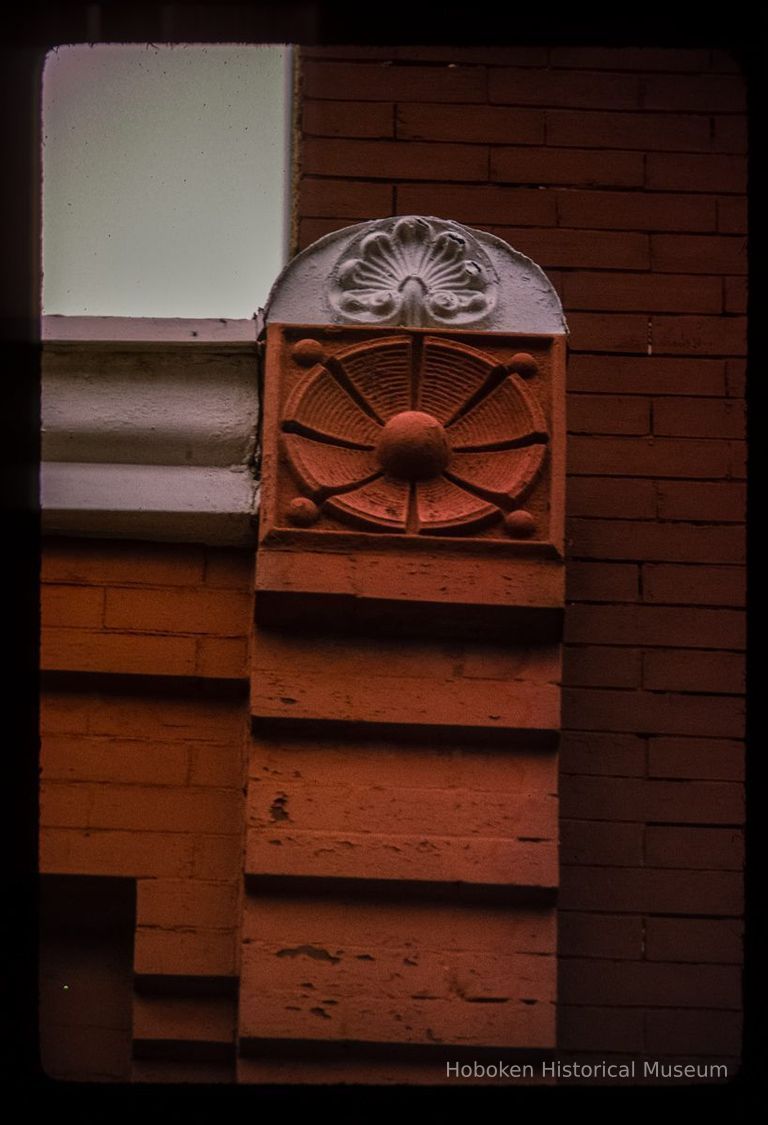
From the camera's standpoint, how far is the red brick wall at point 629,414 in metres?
4.19

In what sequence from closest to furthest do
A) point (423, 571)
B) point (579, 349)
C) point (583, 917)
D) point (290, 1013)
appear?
1. point (290, 1013)
2. point (423, 571)
3. point (583, 917)
4. point (579, 349)

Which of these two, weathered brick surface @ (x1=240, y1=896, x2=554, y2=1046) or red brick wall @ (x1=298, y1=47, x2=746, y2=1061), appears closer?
weathered brick surface @ (x1=240, y1=896, x2=554, y2=1046)

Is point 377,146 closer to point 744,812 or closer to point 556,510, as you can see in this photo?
point 556,510

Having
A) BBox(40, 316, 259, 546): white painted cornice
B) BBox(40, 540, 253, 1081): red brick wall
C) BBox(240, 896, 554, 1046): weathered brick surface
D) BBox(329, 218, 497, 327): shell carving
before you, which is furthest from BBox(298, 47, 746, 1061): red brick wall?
BBox(40, 540, 253, 1081): red brick wall

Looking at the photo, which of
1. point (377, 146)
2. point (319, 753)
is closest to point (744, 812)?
point (319, 753)

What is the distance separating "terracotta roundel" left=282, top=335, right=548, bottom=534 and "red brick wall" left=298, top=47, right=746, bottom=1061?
52 cm

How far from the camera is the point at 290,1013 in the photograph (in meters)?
3.65

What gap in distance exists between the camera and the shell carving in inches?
161

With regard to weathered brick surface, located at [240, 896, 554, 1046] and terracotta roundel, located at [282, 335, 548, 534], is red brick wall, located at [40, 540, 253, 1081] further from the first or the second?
Answer: terracotta roundel, located at [282, 335, 548, 534]

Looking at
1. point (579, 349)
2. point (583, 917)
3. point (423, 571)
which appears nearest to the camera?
point (423, 571)

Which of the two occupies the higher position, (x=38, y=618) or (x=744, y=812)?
(x=38, y=618)

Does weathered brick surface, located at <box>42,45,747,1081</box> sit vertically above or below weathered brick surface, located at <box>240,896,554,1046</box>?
above

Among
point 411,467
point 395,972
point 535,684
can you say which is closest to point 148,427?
point 411,467

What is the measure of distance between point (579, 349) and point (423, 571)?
1035 mm
